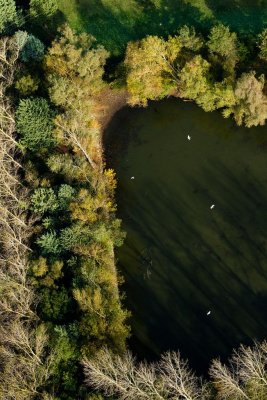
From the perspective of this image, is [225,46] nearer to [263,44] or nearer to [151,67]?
[263,44]

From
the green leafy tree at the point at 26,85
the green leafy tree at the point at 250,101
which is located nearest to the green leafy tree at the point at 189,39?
the green leafy tree at the point at 250,101

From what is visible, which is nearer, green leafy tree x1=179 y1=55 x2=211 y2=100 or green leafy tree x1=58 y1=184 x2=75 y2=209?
green leafy tree x1=58 y1=184 x2=75 y2=209

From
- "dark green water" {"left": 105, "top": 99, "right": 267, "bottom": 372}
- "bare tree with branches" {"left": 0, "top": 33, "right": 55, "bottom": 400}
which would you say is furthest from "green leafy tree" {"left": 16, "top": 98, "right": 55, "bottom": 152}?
"dark green water" {"left": 105, "top": 99, "right": 267, "bottom": 372}

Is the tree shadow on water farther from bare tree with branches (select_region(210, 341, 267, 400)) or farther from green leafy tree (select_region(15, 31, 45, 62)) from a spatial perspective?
green leafy tree (select_region(15, 31, 45, 62))

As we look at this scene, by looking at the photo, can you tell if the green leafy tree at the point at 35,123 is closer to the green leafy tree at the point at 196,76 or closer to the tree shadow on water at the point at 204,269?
the tree shadow on water at the point at 204,269

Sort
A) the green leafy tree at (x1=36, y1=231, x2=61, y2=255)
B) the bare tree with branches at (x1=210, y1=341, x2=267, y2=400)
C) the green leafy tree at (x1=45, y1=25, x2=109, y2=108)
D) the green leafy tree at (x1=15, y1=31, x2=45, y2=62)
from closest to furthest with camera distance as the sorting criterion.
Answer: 1. the bare tree with branches at (x1=210, y1=341, x2=267, y2=400)
2. the green leafy tree at (x1=36, y1=231, x2=61, y2=255)
3. the green leafy tree at (x1=45, y1=25, x2=109, y2=108)
4. the green leafy tree at (x1=15, y1=31, x2=45, y2=62)

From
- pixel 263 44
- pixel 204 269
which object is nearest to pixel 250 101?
pixel 263 44

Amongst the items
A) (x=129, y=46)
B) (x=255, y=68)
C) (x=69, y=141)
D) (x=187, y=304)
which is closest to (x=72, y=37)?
(x=129, y=46)
